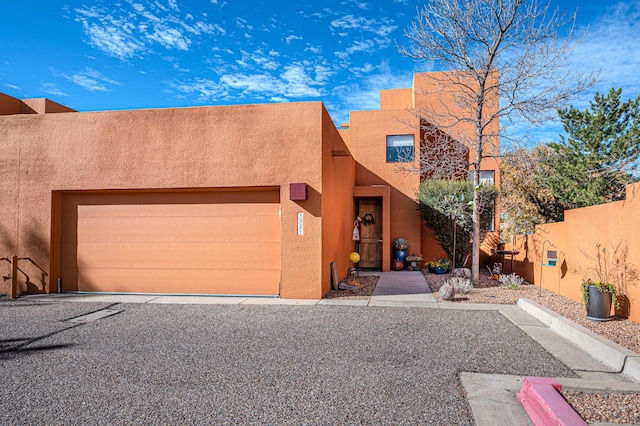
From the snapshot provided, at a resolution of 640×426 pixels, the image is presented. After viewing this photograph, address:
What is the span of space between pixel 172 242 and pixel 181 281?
3.02 ft

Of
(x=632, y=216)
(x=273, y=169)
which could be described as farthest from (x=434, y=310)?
(x=273, y=169)

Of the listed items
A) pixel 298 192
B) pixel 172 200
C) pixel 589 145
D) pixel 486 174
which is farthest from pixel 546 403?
pixel 589 145

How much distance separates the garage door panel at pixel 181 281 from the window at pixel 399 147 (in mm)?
8414

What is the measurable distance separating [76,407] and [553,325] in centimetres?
659

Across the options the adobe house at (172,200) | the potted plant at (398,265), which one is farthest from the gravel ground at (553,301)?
the adobe house at (172,200)

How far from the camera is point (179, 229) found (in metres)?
10.4

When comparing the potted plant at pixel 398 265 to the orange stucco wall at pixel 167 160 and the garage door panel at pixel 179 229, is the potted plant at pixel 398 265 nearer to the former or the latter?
the orange stucco wall at pixel 167 160

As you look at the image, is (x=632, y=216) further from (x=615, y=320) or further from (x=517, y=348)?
(x=517, y=348)

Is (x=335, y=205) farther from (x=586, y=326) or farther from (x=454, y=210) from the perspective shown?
(x=586, y=326)

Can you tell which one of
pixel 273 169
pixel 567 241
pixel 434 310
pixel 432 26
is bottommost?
pixel 434 310

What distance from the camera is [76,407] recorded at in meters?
3.92

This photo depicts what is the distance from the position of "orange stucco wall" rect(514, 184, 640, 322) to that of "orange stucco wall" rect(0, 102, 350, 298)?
5.25m

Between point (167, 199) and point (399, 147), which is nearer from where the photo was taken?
point (167, 199)

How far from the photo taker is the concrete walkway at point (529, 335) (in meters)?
4.08
